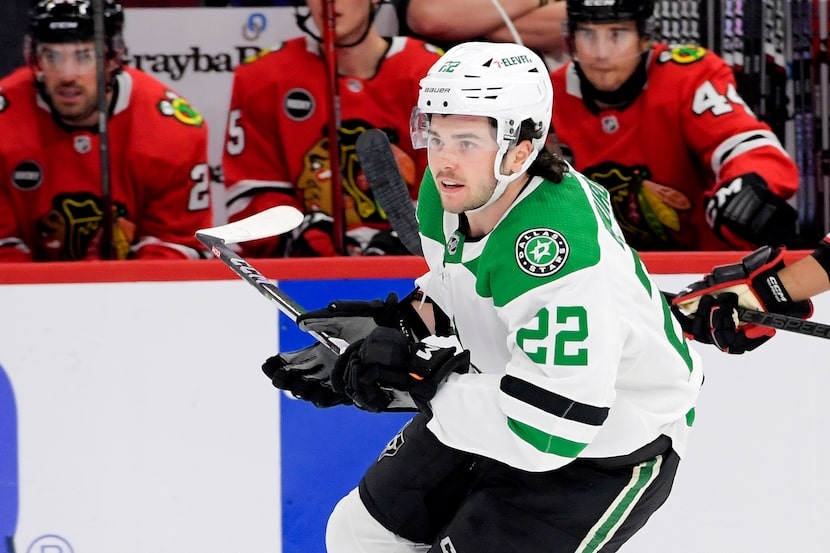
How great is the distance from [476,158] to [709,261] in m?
1.30

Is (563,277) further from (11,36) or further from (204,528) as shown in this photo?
(11,36)

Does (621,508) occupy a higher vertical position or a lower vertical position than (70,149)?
lower

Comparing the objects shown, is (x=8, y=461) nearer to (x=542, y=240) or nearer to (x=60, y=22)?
(x=60, y=22)

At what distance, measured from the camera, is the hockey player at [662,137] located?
330 cm

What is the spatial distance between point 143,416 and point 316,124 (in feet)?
2.76

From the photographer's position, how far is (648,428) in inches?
81.3

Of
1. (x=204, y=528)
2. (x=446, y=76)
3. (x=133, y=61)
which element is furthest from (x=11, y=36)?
(x=446, y=76)

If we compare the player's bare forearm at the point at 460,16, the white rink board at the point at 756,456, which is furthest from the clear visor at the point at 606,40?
the white rink board at the point at 756,456

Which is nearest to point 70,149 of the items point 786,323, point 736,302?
point 736,302

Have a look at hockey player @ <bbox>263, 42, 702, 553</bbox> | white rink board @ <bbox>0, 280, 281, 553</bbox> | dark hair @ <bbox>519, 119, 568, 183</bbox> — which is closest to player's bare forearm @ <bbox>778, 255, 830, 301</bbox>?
hockey player @ <bbox>263, 42, 702, 553</bbox>

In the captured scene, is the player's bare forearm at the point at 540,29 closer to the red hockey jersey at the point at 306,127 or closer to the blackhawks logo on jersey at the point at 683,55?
the red hockey jersey at the point at 306,127

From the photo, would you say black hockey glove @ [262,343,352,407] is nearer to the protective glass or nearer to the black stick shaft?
the black stick shaft

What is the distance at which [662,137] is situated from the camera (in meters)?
3.36

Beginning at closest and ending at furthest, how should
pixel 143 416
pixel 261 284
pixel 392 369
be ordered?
1. pixel 392 369
2. pixel 261 284
3. pixel 143 416
